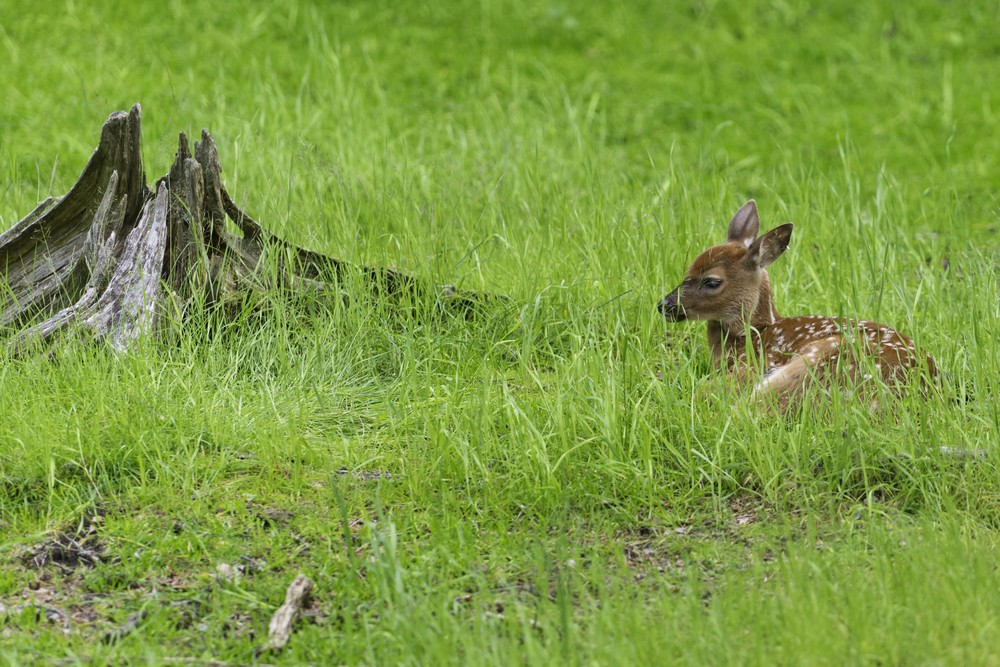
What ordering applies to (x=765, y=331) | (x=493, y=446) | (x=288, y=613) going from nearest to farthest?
1. (x=288, y=613)
2. (x=493, y=446)
3. (x=765, y=331)

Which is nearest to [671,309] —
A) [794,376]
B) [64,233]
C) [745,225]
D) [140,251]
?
[745,225]

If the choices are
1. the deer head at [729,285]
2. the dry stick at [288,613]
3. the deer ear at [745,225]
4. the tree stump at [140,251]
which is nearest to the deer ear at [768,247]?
the deer head at [729,285]

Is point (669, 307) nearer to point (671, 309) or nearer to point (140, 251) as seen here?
point (671, 309)

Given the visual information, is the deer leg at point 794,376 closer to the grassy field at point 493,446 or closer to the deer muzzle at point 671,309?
the grassy field at point 493,446

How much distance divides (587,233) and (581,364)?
163cm

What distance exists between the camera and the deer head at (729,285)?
6.05m

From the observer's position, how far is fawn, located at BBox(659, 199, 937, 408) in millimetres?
5254

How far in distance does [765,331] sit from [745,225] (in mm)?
630

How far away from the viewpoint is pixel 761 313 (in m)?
6.16

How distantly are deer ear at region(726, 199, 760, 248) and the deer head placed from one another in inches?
8.9

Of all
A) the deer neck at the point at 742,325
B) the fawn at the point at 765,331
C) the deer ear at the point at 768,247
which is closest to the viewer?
the fawn at the point at 765,331

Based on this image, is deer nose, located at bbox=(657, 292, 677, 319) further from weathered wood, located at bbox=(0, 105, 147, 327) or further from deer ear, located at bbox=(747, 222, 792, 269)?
weathered wood, located at bbox=(0, 105, 147, 327)

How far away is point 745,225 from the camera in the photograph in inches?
251

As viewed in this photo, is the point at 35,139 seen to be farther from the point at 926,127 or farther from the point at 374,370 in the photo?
the point at 926,127
